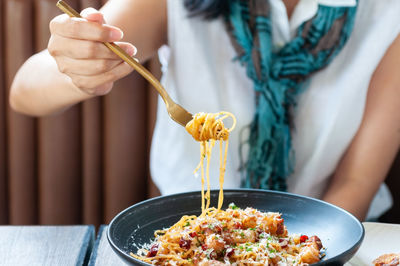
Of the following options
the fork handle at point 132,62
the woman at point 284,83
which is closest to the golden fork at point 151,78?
the fork handle at point 132,62

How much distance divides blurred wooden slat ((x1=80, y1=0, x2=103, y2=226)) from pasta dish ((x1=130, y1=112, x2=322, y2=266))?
86 cm

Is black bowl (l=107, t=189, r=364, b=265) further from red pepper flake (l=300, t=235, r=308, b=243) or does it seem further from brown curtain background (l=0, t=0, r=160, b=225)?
brown curtain background (l=0, t=0, r=160, b=225)

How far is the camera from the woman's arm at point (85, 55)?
3.01 ft

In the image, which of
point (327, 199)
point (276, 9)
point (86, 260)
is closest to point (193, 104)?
point (276, 9)

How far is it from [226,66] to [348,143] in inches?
15.8

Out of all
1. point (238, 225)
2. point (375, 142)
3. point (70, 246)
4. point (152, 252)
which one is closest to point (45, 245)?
point (70, 246)

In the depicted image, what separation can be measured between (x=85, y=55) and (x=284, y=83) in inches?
23.0

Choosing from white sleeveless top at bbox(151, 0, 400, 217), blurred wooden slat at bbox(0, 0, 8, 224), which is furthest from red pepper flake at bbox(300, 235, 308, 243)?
blurred wooden slat at bbox(0, 0, 8, 224)

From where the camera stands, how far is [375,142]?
1.32 meters

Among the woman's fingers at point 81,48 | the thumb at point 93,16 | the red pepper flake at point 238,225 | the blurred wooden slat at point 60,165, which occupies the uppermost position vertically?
the thumb at point 93,16

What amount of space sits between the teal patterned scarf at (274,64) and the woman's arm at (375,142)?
15 cm

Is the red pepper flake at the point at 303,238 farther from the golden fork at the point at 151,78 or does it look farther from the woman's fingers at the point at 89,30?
the woman's fingers at the point at 89,30

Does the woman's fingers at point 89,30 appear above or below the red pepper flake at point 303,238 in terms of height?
above

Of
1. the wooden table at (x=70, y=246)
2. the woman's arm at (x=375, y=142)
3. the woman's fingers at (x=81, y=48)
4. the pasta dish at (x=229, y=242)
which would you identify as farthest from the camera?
the woman's arm at (x=375, y=142)
